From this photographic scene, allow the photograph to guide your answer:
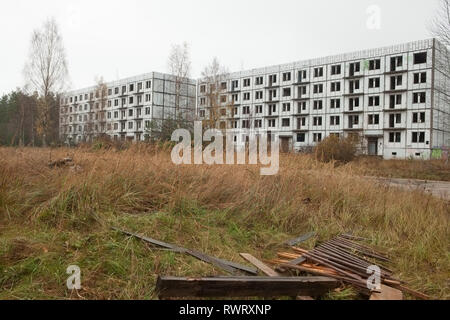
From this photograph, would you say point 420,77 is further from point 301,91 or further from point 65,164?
point 65,164

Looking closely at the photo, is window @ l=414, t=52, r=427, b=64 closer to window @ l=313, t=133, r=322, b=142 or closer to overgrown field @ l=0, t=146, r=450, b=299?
window @ l=313, t=133, r=322, b=142

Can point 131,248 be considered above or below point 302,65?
below

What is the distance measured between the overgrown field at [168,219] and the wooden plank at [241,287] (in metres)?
0.18

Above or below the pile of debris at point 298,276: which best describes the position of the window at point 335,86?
above

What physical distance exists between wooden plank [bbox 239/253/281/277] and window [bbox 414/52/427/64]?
45.1 m

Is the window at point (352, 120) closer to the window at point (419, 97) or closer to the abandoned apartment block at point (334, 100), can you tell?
the abandoned apartment block at point (334, 100)

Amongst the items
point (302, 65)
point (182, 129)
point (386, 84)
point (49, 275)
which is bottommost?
point (49, 275)

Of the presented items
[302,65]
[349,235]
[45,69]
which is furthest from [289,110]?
[349,235]

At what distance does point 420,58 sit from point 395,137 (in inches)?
400

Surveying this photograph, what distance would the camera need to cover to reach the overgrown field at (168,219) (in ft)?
10.6

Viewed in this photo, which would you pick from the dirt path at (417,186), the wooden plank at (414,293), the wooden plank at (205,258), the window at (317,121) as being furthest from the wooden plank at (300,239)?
the window at (317,121)

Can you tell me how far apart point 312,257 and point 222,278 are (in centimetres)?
139
